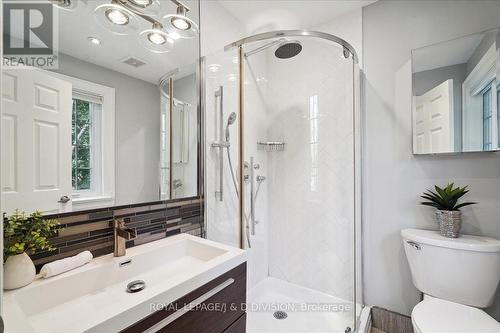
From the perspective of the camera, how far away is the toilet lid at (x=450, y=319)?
3.90 feet

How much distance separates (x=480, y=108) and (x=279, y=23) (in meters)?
1.57

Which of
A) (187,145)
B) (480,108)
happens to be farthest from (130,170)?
(480,108)

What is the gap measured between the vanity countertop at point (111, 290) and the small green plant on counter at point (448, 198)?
1341 mm

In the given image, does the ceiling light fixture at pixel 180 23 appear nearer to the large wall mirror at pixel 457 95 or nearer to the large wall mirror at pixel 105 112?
the large wall mirror at pixel 105 112

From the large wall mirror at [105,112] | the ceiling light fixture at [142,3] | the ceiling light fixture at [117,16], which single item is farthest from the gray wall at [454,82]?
the ceiling light fixture at [117,16]

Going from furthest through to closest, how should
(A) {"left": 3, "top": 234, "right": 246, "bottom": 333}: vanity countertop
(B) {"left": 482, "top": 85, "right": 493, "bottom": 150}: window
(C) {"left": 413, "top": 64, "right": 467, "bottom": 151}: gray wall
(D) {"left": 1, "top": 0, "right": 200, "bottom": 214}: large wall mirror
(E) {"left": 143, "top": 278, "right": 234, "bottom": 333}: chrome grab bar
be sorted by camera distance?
(C) {"left": 413, "top": 64, "right": 467, "bottom": 151}: gray wall
(B) {"left": 482, "top": 85, "right": 493, "bottom": 150}: window
(D) {"left": 1, "top": 0, "right": 200, "bottom": 214}: large wall mirror
(E) {"left": 143, "top": 278, "right": 234, "bottom": 333}: chrome grab bar
(A) {"left": 3, "top": 234, "right": 246, "bottom": 333}: vanity countertop

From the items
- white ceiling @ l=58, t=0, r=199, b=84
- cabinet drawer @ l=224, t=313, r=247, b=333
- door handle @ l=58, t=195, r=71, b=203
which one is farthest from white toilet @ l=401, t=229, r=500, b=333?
white ceiling @ l=58, t=0, r=199, b=84

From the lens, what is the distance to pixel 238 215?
1769 mm

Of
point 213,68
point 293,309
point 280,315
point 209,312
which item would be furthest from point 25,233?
point 293,309

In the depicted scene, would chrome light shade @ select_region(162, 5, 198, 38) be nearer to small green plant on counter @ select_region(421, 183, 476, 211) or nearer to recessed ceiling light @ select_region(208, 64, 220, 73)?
recessed ceiling light @ select_region(208, 64, 220, 73)

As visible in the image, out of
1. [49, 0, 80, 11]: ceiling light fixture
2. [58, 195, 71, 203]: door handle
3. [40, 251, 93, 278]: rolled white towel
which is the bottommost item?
[40, 251, 93, 278]: rolled white towel

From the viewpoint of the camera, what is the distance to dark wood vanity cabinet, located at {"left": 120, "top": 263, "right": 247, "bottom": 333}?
31.9 inches

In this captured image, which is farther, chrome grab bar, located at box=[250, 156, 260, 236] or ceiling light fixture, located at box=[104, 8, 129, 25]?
chrome grab bar, located at box=[250, 156, 260, 236]

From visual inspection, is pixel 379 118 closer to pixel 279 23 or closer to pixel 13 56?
pixel 279 23
